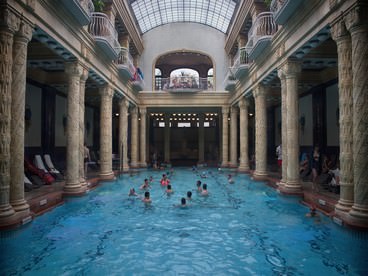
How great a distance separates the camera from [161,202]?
11.6 metres

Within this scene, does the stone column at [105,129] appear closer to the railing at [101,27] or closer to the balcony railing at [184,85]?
the railing at [101,27]

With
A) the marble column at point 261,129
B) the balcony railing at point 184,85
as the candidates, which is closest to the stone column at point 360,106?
→ the marble column at point 261,129

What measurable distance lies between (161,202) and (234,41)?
16713mm

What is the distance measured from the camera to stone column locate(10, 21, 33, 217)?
25.1ft

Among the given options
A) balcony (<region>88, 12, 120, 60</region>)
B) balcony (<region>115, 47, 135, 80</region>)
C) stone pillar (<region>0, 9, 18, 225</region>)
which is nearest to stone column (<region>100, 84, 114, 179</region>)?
balcony (<region>115, 47, 135, 80</region>)

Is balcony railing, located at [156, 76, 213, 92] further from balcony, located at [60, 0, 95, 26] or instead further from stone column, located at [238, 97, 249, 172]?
balcony, located at [60, 0, 95, 26]

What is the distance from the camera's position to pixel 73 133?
11.8 metres

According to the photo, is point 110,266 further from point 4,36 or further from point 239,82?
point 239,82

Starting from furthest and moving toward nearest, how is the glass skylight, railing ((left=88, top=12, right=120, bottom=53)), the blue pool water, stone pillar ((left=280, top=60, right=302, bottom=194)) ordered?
the glass skylight, railing ((left=88, top=12, right=120, bottom=53)), stone pillar ((left=280, top=60, right=302, bottom=194)), the blue pool water

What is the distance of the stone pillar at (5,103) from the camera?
22.9 feet

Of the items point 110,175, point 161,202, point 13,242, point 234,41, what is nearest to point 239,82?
point 234,41

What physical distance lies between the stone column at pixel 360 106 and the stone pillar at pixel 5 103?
854cm

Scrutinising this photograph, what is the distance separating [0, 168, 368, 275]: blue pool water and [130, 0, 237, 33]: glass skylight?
74.3 ft

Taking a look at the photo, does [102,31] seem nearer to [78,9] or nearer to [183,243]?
[78,9]
